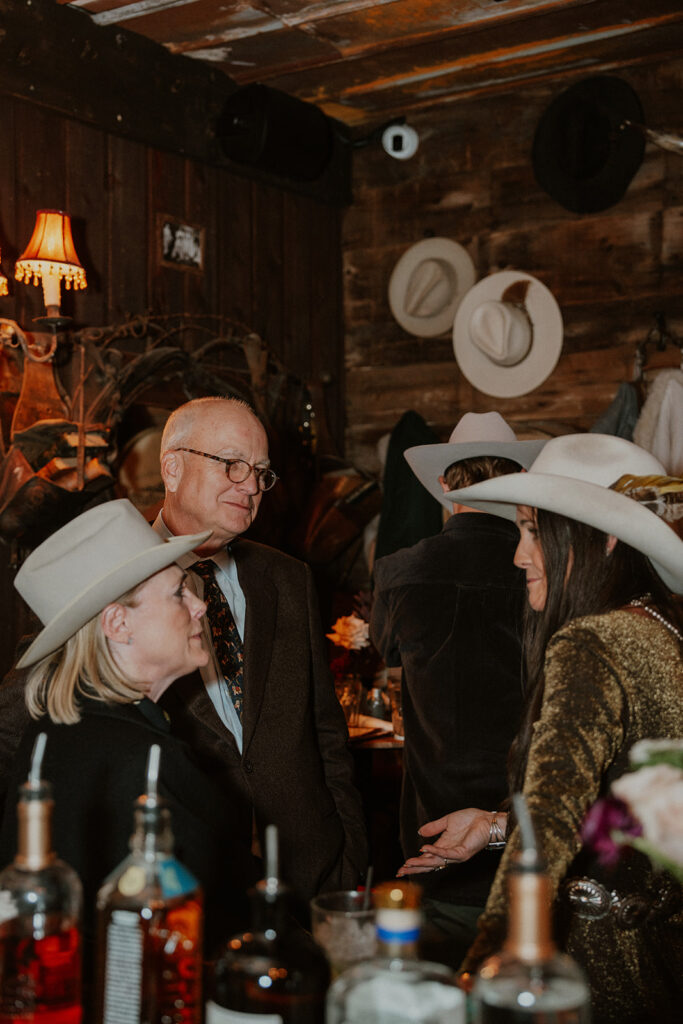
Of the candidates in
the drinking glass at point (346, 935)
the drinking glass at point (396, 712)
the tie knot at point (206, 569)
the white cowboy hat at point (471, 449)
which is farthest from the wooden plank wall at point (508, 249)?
the drinking glass at point (346, 935)

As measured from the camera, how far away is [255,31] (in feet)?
15.8

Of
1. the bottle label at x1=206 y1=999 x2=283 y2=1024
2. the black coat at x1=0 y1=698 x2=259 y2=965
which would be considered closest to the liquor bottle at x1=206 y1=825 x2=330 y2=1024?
the bottle label at x1=206 y1=999 x2=283 y2=1024

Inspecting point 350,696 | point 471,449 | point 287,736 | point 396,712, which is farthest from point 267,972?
point 350,696

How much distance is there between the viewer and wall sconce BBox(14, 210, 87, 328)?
4027mm

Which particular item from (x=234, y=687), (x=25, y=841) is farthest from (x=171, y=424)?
(x=25, y=841)

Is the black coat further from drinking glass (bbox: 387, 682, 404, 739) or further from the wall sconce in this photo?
the wall sconce

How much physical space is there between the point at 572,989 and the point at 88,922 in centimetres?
90

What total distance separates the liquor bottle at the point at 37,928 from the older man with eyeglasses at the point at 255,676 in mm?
1247

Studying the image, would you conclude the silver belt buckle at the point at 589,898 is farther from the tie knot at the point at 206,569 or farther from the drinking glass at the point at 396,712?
the drinking glass at the point at 396,712

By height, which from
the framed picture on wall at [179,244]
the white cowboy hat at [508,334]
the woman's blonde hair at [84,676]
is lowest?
the woman's blonde hair at [84,676]

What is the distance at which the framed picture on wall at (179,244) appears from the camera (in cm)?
511

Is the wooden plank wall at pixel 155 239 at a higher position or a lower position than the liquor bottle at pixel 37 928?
higher

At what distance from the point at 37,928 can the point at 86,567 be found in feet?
2.29

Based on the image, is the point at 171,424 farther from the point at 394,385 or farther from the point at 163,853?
the point at 394,385
